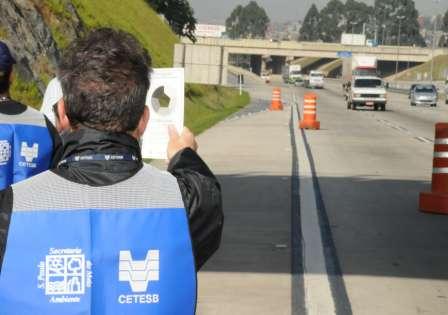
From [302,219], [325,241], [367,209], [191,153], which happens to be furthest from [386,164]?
[191,153]

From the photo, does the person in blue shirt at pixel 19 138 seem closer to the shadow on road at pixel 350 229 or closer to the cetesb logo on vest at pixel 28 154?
the cetesb logo on vest at pixel 28 154

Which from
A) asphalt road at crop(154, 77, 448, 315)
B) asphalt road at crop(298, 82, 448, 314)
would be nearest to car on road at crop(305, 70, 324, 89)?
asphalt road at crop(298, 82, 448, 314)

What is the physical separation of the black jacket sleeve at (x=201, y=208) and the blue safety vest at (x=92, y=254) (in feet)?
0.23

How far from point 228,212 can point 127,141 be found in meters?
10.5

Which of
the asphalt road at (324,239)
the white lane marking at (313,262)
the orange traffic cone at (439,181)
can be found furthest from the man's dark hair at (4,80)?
the orange traffic cone at (439,181)

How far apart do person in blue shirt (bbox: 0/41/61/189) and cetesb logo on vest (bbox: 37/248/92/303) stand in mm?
2660

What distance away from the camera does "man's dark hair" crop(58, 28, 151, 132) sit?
2947mm

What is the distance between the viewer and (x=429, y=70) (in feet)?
529

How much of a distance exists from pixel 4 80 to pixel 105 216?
105 inches

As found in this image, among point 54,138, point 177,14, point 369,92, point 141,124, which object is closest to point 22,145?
point 54,138

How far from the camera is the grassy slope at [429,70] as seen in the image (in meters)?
156

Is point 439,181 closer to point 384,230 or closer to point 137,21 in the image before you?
point 384,230

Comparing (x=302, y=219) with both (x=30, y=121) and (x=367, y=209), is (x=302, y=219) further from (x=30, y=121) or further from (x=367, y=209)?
(x=30, y=121)

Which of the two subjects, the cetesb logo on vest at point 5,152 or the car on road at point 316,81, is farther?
the car on road at point 316,81
